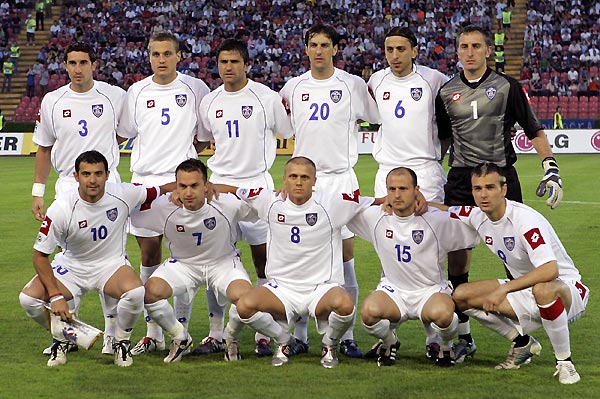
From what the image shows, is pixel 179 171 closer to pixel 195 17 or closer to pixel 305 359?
pixel 305 359

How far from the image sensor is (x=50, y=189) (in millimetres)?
20266

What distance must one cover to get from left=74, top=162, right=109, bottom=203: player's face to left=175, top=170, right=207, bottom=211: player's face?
53 cm

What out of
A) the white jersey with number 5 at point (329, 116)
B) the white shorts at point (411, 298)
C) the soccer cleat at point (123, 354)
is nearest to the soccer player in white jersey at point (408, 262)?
the white shorts at point (411, 298)

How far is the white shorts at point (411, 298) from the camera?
690 cm

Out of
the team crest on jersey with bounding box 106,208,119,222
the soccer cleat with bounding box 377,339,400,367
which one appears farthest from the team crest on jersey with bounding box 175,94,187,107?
the soccer cleat with bounding box 377,339,400,367

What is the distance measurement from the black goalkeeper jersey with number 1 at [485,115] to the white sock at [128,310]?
8.14 feet

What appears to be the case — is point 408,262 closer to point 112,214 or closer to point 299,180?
point 299,180

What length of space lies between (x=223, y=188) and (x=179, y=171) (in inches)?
23.1

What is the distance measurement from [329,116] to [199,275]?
1.57 m

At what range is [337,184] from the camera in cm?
779

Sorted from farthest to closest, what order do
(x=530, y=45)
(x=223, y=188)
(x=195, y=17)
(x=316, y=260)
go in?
1. (x=195, y=17)
2. (x=530, y=45)
3. (x=223, y=188)
4. (x=316, y=260)

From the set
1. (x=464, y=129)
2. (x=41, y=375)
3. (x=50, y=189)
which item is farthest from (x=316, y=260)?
(x=50, y=189)

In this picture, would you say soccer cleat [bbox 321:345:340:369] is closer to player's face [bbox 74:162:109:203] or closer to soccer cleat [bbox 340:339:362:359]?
soccer cleat [bbox 340:339:362:359]

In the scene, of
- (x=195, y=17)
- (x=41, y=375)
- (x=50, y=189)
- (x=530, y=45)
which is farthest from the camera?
(x=195, y=17)
